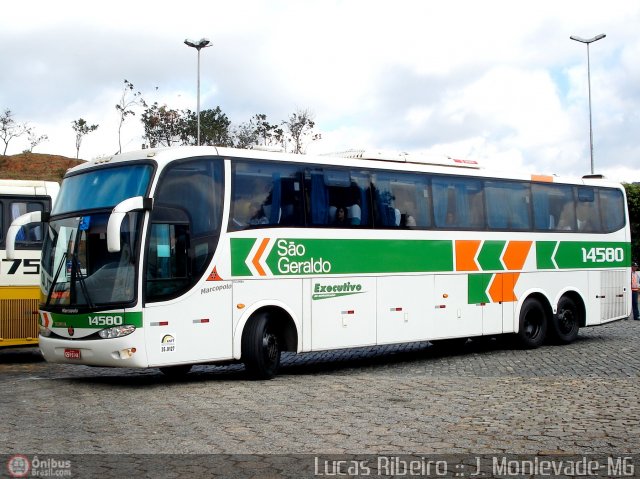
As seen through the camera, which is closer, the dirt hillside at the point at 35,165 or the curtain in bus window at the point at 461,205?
the curtain in bus window at the point at 461,205

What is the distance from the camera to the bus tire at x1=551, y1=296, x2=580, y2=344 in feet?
67.7

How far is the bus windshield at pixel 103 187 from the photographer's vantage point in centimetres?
1360

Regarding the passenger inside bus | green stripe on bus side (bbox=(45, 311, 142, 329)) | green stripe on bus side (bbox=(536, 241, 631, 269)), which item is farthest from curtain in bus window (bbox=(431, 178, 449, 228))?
green stripe on bus side (bbox=(45, 311, 142, 329))

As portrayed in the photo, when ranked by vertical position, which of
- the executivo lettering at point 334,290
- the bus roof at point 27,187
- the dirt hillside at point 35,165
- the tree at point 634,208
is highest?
the dirt hillside at point 35,165

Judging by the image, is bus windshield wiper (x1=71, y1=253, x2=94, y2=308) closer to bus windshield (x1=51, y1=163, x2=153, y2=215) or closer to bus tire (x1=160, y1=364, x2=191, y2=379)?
bus windshield (x1=51, y1=163, x2=153, y2=215)

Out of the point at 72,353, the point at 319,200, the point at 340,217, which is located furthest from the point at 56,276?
the point at 340,217

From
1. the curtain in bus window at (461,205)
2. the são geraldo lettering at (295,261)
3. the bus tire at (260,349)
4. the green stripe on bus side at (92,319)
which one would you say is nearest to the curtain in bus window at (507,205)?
the curtain in bus window at (461,205)

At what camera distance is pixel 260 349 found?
1436cm

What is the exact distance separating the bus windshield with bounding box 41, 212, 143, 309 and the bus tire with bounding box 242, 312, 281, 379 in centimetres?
216

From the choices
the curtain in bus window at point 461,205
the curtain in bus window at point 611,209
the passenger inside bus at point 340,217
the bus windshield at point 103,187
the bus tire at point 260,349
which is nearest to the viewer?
the bus windshield at point 103,187

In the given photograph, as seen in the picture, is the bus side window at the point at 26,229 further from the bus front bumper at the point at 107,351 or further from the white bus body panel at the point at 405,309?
the white bus body panel at the point at 405,309

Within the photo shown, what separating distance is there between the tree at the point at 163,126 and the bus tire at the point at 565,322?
33526mm

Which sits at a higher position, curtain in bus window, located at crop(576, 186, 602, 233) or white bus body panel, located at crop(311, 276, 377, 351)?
curtain in bus window, located at crop(576, 186, 602, 233)

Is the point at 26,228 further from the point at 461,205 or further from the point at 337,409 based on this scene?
the point at 337,409
